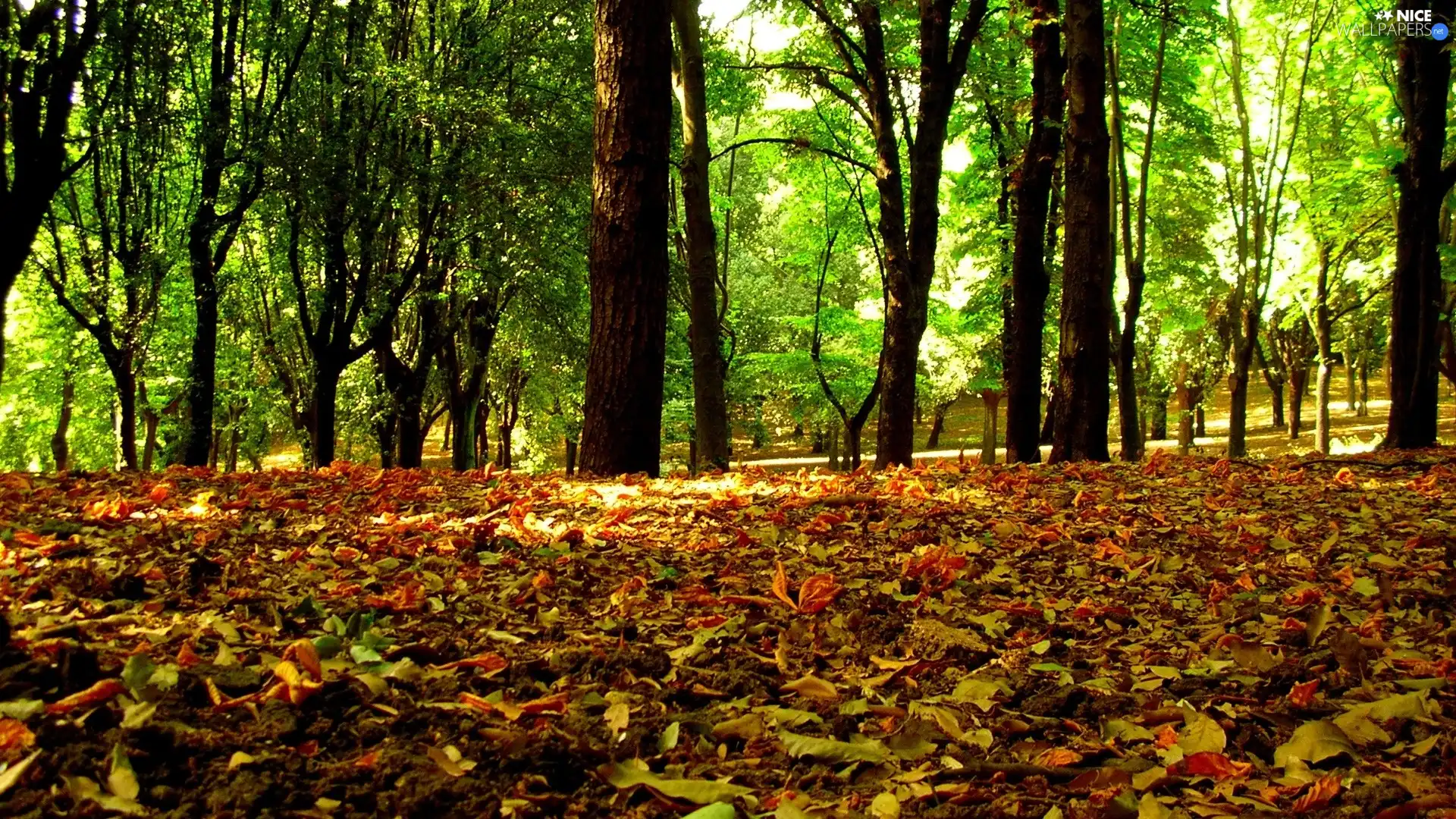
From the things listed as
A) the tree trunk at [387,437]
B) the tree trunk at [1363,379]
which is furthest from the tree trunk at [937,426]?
the tree trunk at [387,437]

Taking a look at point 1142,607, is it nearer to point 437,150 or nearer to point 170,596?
point 170,596

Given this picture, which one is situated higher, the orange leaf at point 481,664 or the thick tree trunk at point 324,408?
the thick tree trunk at point 324,408

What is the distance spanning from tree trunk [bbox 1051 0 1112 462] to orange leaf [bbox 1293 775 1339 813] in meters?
5.69

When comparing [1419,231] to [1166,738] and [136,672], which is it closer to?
[1166,738]

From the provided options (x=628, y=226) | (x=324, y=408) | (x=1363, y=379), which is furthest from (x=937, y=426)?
(x=628, y=226)

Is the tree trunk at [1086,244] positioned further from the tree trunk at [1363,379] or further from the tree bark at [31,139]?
the tree trunk at [1363,379]

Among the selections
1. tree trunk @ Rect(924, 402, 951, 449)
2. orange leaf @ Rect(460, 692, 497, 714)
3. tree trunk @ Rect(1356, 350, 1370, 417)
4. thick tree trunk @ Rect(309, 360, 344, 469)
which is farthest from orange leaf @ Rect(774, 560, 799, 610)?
tree trunk @ Rect(1356, 350, 1370, 417)

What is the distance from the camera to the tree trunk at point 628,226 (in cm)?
512

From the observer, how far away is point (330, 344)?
1302 cm

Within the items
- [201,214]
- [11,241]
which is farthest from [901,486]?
[201,214]

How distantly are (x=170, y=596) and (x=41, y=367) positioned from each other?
1175 inches

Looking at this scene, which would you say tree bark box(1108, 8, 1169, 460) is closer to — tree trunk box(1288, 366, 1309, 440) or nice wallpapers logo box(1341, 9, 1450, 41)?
nice wallpapers logo box(1341, 9, 1450, 41)

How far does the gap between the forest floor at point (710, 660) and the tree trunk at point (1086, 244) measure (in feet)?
9.92

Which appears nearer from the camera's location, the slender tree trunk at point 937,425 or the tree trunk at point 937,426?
the slender tree trunk at point 937,425
